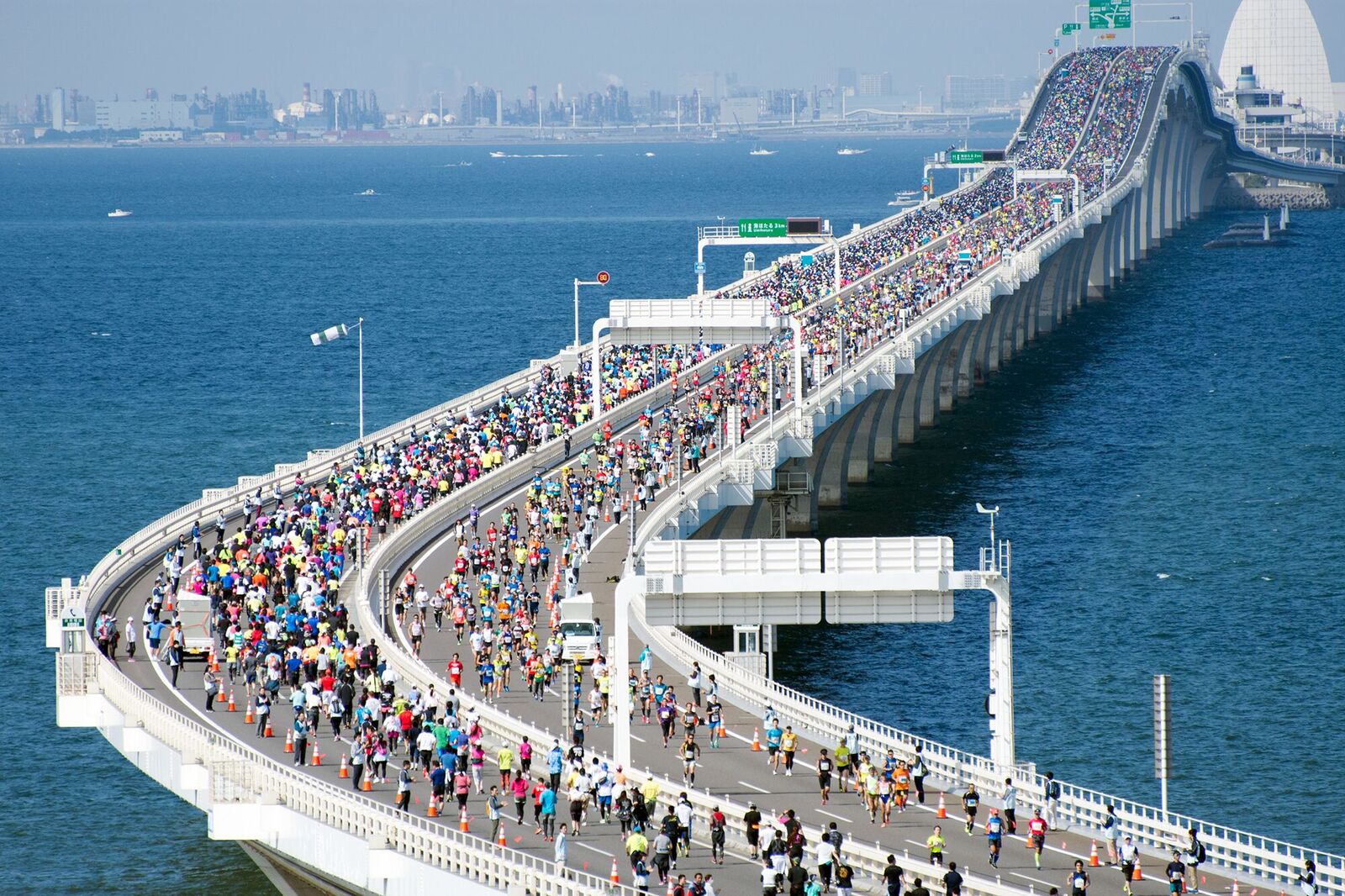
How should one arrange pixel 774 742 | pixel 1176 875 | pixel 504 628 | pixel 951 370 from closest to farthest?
pixel 1176 875 → pixel 774 742 → pixel 504 628 → pixel 951 370

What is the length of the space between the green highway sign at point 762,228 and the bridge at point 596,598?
434cm

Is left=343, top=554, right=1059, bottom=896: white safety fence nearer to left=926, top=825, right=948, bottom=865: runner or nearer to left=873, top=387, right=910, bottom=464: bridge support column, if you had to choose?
left=926, top=825, right=948, bottom=865: runner

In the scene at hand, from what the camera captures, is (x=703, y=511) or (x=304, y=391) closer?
(x=703, y=511)

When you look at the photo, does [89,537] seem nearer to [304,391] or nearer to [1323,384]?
[304,391]

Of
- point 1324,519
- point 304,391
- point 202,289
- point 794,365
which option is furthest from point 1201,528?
point 202,289

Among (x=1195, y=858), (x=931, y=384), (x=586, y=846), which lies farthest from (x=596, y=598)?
(x=931, y=384)

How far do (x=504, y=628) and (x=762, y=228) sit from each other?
46962 millimetres

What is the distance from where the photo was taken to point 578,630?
4400 centimetres

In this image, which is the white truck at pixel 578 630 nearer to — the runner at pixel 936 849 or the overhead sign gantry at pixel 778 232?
the runner at pixel 936 849

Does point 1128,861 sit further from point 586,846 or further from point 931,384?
point 931,384

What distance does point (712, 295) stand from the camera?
103 meters

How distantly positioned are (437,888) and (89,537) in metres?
48.6

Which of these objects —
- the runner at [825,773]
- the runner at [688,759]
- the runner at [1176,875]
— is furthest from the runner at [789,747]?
the runner at [1176,875]

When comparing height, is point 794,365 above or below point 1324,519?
above
